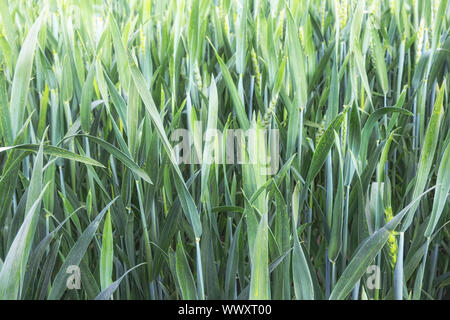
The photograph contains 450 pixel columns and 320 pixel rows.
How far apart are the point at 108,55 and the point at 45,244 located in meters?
0.32

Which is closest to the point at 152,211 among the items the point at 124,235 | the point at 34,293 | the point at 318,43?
the point at 124,235

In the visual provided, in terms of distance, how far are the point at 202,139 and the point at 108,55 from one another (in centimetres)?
22

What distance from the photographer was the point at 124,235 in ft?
1.94

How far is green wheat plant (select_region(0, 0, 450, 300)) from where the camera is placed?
1.53ft

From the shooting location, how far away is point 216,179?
1.86 feet

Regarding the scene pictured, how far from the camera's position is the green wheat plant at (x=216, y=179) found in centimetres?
47

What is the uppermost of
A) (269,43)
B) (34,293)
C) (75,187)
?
(269,43)

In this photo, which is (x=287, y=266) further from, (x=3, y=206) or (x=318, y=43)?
(x=318, y=43)

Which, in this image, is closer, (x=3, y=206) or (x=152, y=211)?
(x=3, y=206)

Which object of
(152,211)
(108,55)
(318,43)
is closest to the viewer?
(152,211)

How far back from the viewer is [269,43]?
0.64 meters
